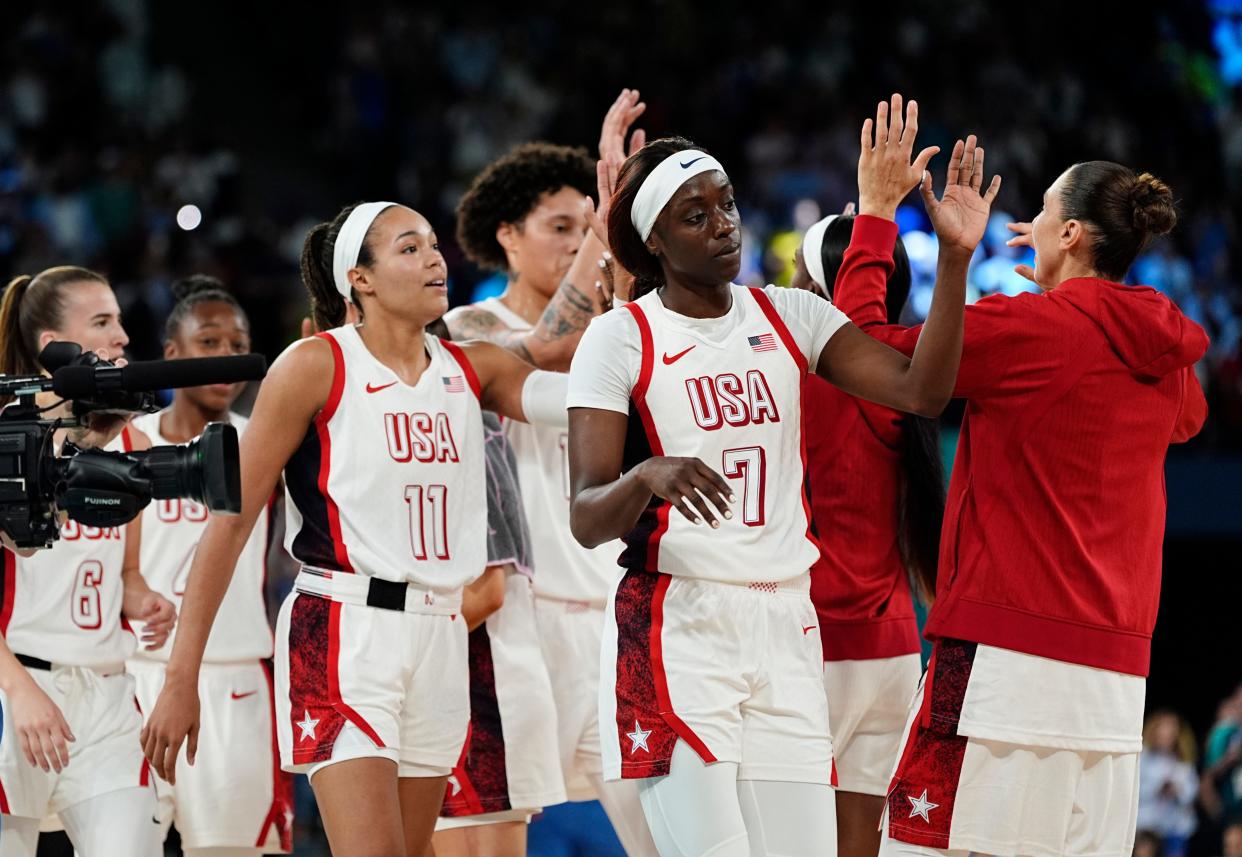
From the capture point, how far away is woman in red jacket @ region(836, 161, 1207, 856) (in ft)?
13.1

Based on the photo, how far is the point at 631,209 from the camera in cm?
423

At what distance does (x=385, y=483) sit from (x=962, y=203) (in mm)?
1671

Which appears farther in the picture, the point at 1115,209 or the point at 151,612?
the point at 151,612

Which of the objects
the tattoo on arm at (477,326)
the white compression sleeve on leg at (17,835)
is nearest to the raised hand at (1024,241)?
the tattoo on arm at (477,326)

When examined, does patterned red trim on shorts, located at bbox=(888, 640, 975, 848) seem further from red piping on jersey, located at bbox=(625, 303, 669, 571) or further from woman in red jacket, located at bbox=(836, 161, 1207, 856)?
red piping on jersey, located at bbox=(625, 303, 669, 571)

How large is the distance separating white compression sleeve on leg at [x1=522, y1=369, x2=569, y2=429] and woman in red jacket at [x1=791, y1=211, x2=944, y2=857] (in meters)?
0.71

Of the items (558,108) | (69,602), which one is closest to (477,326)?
(69,602)

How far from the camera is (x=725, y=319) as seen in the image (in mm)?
4121

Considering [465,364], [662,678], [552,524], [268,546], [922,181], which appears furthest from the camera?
[268,546]

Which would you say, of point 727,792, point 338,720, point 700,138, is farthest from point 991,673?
point 700,138

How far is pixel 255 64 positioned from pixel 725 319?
1350 centimetres

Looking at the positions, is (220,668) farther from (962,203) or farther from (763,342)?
(962,203)

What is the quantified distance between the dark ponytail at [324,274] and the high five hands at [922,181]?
A: 60.7 inches

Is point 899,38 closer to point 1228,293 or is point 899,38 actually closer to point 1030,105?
point 1030,105
